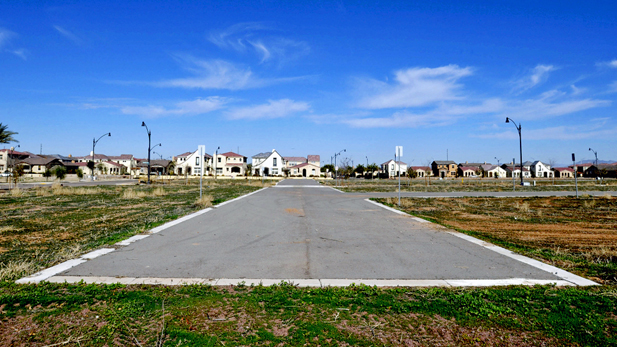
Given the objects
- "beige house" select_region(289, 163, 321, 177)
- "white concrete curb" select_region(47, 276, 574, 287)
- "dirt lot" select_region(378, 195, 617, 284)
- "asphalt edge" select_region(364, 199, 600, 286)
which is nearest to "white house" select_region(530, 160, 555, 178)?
"beige house" select_region(289, 163, 321, 177)

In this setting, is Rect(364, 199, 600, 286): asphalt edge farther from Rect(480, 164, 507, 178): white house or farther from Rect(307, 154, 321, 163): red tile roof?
Rect(480, 164, 507, 178): white house

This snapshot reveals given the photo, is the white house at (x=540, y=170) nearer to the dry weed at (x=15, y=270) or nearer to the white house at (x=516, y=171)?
the white house at (x=516, y=171)

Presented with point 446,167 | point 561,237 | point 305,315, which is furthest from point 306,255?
point 446,167

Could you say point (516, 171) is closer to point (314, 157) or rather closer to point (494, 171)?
point (494, 171)

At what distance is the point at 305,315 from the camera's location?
376 cm

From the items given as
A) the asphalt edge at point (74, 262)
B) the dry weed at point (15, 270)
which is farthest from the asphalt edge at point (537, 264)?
the dry weed at point (15, 270)

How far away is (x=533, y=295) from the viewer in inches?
173

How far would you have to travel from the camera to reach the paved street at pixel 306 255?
5.41 meters

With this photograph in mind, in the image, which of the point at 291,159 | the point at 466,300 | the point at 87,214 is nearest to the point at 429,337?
the point at 466,300

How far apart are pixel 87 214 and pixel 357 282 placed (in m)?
12.1

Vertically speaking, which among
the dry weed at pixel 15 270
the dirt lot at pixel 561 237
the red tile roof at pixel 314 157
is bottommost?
the dirt lot at pixel 561 237

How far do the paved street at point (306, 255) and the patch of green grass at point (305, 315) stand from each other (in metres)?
0.79

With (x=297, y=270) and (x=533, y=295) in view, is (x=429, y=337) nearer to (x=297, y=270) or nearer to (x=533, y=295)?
(x=533, y=295)

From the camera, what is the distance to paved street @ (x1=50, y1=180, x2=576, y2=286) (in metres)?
5.41
